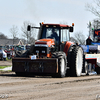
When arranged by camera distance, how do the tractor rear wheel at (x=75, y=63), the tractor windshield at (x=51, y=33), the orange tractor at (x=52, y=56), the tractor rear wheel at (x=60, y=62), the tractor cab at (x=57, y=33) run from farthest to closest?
1. the tractor windshield at (x=51, y=33)
2. the tractor cab at (x=57, y=33)
3. the tractor rear wheel at (x=75, y=63)
4. the orange tractor at (x=52, y=56)
5. the tractor rear wheel at (x=60, y=62)

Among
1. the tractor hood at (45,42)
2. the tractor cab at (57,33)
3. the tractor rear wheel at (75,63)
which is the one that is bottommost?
the tractor rear wheel at (75,63)

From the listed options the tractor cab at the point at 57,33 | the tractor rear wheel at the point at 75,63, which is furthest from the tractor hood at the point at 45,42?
the tractor rear wheel at the point at 75,63

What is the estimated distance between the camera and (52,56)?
13.3m

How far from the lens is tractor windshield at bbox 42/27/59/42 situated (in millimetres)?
14580

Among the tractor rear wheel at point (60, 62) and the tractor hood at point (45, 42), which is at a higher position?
the tractor hood at point (45, 42)

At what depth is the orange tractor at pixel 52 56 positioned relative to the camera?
43.2 ft

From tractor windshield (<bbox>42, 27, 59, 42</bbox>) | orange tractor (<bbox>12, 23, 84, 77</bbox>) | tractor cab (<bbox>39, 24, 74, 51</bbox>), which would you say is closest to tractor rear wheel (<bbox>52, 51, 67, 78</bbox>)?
orange tractor (<bbox>12, 23, 84, 77</bbox>)

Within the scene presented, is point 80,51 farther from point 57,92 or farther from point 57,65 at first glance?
point 57,92

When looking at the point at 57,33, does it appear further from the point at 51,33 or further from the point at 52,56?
the point at 52,56

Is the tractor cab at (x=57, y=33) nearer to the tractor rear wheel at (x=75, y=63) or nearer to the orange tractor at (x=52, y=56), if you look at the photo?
the orange tractor at (x=52, y=56)

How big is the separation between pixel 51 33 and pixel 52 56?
194 cm

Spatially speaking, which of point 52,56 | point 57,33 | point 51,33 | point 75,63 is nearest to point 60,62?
point 52,56

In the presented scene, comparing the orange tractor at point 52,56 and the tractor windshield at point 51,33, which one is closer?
the orange tractor at point 52,56

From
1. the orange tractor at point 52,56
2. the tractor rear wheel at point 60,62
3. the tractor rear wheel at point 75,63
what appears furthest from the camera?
the tractor rear wheel at point 75,63
